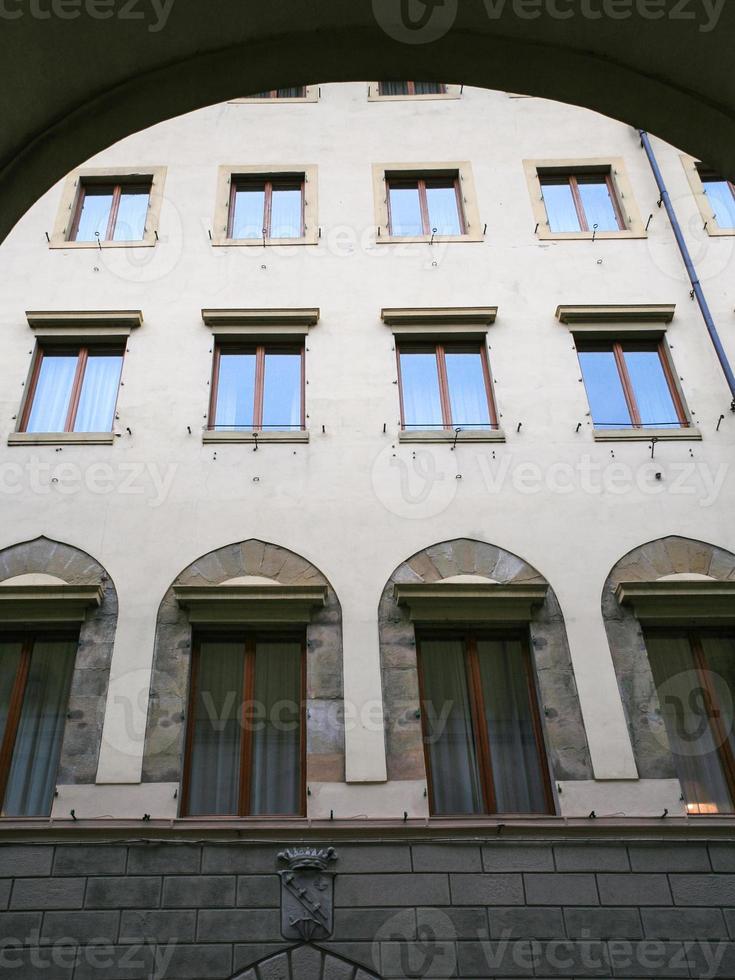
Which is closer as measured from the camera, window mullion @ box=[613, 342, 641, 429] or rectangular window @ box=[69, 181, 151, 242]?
window mullion @ box=[613, 342, 641, 429]

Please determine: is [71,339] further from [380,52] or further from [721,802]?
[721,802]

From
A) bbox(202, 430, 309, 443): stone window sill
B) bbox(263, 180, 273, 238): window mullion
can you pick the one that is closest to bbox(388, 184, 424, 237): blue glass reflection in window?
bbox(263, 180, 273, 238): window mullion

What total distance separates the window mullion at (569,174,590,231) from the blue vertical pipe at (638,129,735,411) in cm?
125

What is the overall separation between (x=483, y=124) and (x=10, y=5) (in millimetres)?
12310

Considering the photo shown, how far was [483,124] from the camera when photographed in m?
16.1

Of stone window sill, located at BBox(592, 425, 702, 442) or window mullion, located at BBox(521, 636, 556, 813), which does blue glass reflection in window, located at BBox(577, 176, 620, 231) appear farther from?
window mullion, located at BBox(521, 636, 556, 813)

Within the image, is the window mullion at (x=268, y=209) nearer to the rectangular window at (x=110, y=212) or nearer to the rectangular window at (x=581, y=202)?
the rectangular window at (x=110, y=212)

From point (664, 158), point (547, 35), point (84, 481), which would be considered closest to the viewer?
point (547, 35)

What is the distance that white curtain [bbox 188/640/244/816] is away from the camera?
9625 millimetres

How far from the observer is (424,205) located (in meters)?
15.1

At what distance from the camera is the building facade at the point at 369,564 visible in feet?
28.6

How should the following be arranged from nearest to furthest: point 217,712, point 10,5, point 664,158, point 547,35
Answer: point 10,5 < point 547,35 < point 217,712 < point 664,158

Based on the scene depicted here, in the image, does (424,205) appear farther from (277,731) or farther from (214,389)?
(277,731)

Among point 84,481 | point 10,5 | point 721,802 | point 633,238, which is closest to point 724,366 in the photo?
point 633,238
